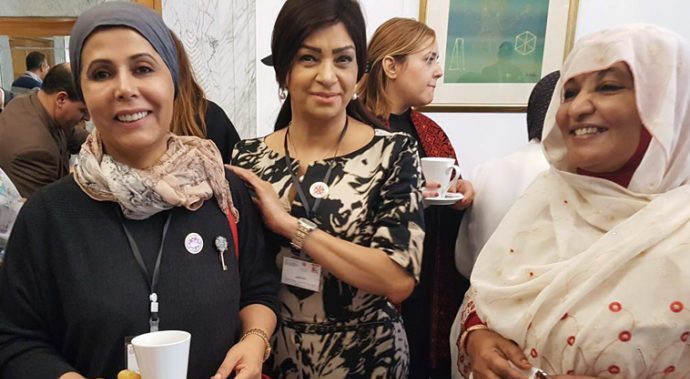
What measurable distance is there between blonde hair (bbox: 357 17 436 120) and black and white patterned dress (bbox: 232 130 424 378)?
91 centimetres

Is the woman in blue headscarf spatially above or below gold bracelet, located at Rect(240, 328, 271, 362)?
above

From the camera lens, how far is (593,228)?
3.52 feet

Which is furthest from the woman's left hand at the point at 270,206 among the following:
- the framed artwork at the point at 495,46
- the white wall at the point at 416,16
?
the framed artwork at the point at 495,46

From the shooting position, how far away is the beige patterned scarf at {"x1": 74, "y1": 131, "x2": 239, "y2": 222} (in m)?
0.96

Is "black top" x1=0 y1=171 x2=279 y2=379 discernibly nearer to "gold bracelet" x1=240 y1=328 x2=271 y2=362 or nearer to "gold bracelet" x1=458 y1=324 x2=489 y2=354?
"gold bracelet" x1=240 y1=328 x2=271 y2=362

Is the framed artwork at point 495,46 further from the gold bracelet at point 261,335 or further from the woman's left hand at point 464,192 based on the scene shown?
the gold bracelet at point 261,335

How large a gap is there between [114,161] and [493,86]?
2.67m

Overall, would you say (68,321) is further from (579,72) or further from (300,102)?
(579,72)

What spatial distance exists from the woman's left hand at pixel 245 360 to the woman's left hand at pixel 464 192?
0.92 meters

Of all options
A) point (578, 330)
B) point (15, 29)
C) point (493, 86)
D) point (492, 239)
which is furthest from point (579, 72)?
point (15, 29)

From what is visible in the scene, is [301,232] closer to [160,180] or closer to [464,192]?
[160,180]

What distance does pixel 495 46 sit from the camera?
3.10m

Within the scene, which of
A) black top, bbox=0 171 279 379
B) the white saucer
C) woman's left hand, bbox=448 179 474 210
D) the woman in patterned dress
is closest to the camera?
black top, bbox=0 171 279 379

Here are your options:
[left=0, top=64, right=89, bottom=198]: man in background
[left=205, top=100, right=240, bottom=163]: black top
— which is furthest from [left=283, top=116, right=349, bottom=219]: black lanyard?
[left=0, top=64, right=89, bottom=198]: man in background
